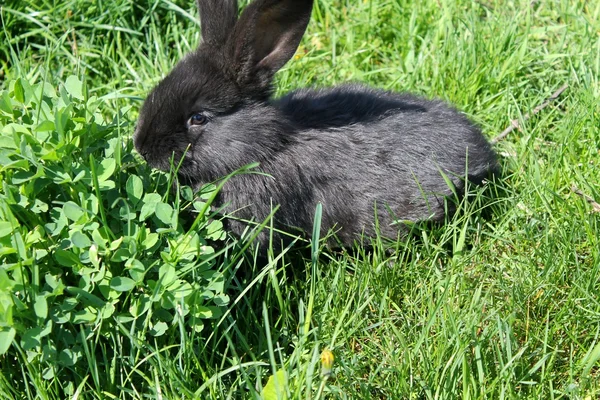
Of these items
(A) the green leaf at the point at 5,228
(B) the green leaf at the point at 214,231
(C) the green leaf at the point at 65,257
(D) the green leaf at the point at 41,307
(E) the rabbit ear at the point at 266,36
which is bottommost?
(D) the green leaf at the point at 41,307

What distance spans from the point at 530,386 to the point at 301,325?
34.4 inches

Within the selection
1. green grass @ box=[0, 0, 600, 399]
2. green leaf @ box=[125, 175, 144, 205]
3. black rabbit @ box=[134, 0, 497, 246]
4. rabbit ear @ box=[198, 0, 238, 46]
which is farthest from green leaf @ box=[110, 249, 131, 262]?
rabbit ear @ box=[198, 0, 238, 46]

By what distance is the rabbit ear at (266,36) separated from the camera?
3.57 meters

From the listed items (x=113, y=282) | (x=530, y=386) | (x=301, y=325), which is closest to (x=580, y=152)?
(x=530, y=386)

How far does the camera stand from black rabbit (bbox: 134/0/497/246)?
362cm

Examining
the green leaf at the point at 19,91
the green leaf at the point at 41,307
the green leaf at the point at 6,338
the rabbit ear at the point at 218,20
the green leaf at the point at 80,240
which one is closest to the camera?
the green leaf at the point at 6,338

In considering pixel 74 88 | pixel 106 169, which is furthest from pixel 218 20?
pixel 106 169

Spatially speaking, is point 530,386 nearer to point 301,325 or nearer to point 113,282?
point 301,325

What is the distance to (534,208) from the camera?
3826 millimetres

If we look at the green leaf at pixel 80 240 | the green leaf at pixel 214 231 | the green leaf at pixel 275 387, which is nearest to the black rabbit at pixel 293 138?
the green leaf at pixel 214 231

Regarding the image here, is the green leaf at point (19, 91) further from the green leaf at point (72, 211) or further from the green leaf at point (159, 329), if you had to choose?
the green leaf at point (159, 329)

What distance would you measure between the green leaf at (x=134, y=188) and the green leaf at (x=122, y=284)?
0.33 meters

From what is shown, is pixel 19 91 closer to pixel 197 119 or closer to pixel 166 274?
pixel 197 119

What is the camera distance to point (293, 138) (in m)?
3.85
